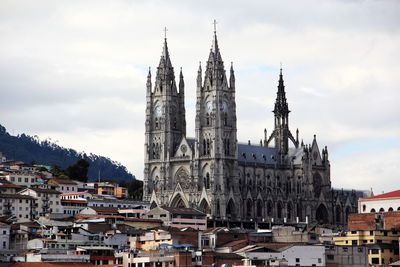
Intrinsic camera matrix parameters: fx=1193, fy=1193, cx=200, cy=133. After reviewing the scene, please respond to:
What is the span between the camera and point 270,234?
450 feet

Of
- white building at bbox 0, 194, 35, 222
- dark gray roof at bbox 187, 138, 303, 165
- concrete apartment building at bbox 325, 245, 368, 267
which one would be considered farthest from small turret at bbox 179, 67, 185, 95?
concrete apartment building at bbox 325, 245, 368, 267

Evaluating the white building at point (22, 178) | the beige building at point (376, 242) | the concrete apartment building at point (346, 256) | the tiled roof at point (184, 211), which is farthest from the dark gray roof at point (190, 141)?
the concrete apartment building at point (346, 256)

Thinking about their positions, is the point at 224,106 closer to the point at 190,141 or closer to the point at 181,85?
the point at 190,141

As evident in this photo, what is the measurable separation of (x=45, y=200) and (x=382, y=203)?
42.3 m

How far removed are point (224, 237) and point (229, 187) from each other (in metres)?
53.4

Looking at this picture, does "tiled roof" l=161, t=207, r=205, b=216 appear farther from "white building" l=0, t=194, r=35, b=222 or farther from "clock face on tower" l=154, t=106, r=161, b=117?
"clock face on tower" l=154, t=106, r=161, b=117

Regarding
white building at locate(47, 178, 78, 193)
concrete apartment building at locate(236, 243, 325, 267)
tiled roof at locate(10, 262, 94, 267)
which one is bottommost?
tiled roof at locate(10, 262, 94, 267)

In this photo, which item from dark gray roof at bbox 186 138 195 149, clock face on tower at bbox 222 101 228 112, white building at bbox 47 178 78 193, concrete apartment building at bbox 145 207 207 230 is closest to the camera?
concrete apartment building at bbox 145 207 207 230

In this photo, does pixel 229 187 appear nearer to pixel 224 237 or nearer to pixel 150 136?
pixel 150 136

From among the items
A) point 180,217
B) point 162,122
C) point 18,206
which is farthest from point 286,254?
point 162,122

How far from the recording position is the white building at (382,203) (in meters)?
146

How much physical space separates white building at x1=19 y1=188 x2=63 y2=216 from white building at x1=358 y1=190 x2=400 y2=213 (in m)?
38.9

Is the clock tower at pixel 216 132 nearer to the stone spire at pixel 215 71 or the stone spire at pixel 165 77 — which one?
the stone spire at pixel 215 71

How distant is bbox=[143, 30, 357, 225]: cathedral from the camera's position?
181 m
